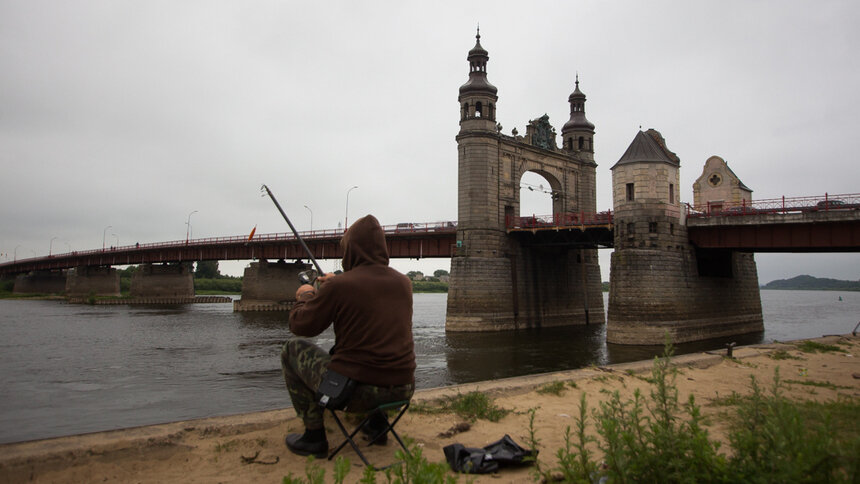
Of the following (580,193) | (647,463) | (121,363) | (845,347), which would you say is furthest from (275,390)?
(580,193)

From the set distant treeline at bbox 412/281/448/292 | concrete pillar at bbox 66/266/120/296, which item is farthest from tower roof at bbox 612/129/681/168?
distant treeline at bbox 412/281/448/292

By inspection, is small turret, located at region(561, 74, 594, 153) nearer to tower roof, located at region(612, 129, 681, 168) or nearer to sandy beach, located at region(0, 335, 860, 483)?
tower roof, located at region(612, 129, 681, 168)

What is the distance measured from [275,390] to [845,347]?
1796 centimetres

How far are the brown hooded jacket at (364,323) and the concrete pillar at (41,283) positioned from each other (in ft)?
396

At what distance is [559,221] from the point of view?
37438 mm

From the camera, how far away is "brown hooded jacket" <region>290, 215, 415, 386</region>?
4.75 m

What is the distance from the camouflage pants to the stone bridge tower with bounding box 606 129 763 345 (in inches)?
1044

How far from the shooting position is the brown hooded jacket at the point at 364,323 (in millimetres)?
4750

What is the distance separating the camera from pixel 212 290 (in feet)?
380

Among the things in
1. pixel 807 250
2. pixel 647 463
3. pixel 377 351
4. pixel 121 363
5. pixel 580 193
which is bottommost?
pixel 121 363

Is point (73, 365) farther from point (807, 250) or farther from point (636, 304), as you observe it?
point (807, 250)

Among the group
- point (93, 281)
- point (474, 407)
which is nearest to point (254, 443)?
point (474, 407)

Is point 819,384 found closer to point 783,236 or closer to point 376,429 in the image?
point 376,429

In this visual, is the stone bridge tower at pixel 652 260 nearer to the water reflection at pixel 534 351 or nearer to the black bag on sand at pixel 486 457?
the water reflection at pixel 534 351
